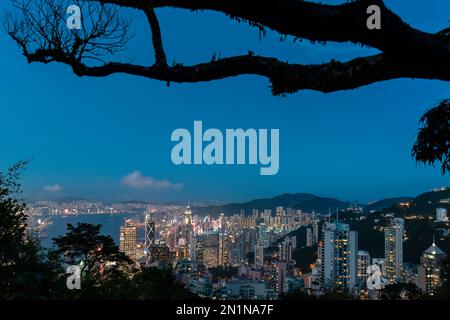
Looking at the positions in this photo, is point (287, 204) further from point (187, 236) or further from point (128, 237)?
point (128, 237)

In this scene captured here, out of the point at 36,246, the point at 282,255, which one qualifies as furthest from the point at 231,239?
the point at 36,246

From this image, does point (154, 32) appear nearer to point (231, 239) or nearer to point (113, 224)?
point (113, 224)

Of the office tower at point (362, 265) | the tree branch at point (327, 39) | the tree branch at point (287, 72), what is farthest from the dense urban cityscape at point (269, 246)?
the tree branch at point (327, 39)

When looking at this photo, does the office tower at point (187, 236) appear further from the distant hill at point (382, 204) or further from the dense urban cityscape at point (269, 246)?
the distant hill at point (382, 204)

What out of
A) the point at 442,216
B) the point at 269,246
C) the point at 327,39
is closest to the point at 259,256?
the point at 269,246

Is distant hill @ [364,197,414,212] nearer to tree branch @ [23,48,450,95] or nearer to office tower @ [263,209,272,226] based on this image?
office tower @ [263,209,272,226]
